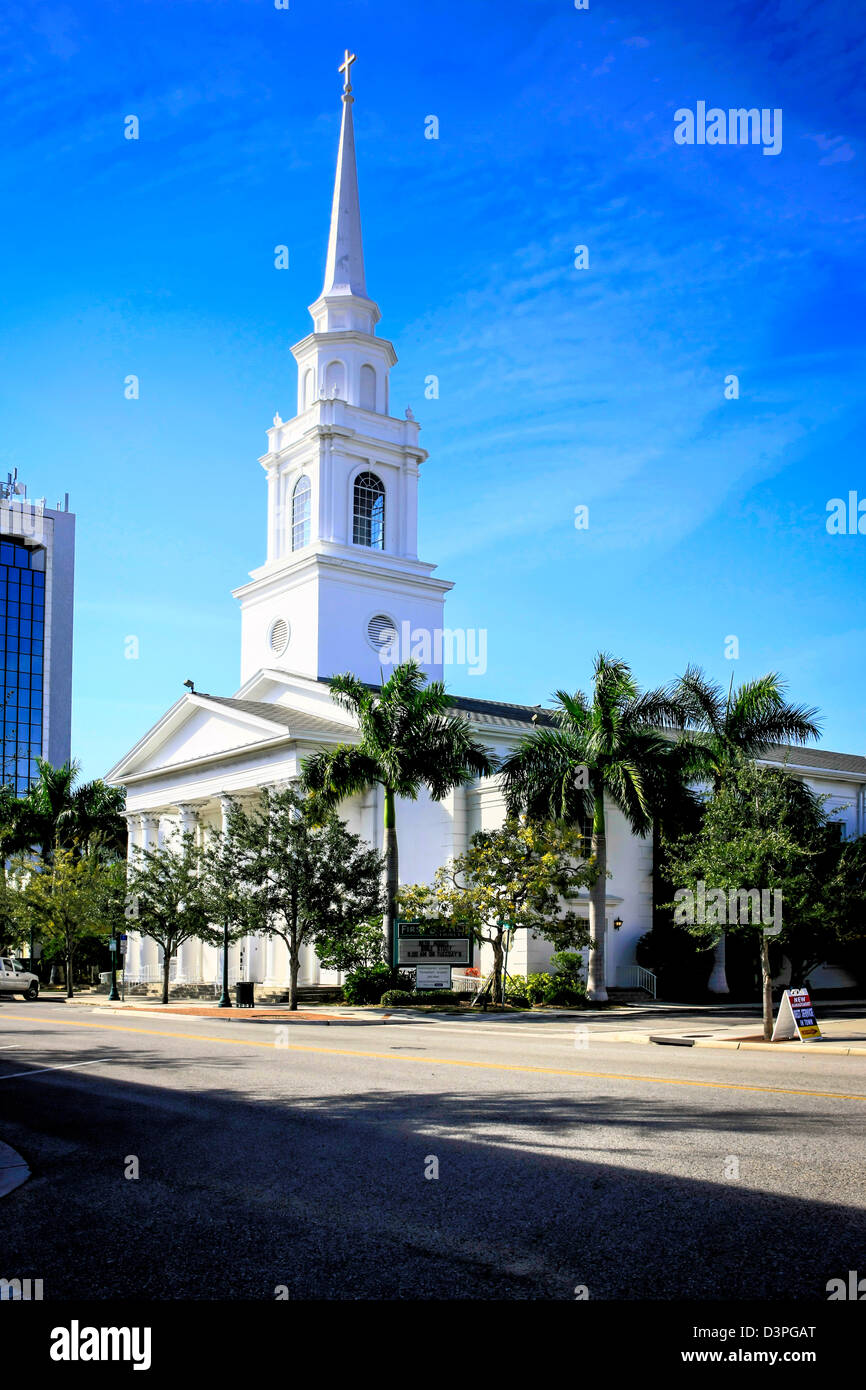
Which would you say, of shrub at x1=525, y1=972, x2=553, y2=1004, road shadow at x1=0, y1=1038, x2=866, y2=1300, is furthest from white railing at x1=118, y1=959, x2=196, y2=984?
road shadow at x1=0, y1=1038, x2=866, y2=1300

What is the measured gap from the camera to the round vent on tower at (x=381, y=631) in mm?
54250

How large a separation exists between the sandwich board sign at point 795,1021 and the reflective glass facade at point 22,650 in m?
117

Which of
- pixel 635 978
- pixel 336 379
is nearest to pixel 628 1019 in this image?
pixel 635 978

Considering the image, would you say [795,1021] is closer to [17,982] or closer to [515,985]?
[515,985]

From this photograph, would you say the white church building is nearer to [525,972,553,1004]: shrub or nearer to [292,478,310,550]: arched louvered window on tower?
[292,478,310,550]: arched louvered window on tower

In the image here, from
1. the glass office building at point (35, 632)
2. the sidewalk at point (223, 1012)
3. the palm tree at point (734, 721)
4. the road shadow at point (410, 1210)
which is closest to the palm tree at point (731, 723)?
the palm tree at point (734, 721)

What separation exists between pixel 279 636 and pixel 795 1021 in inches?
1472

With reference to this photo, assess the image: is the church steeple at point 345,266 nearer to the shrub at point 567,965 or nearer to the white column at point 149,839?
the white column at point 149,839

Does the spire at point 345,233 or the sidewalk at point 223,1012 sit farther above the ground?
the spire at point 345,233

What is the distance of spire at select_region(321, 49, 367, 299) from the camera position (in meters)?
55.6

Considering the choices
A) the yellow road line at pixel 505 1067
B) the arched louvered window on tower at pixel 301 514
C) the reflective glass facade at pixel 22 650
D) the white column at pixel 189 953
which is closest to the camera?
the yellow road line at pixel 505 1067

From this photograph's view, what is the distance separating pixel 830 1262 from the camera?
6266 millimetres
